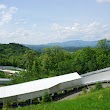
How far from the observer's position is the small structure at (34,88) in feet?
95.8

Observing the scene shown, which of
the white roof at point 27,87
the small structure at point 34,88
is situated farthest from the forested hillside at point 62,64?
the white roof at point 27,87

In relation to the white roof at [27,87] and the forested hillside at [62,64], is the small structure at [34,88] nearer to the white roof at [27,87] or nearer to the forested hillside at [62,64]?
the white roof at [27,87]

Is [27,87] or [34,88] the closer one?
[34,88]

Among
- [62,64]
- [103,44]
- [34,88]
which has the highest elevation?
[103,44]

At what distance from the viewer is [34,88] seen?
3133 centimetres

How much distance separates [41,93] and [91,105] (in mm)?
21540

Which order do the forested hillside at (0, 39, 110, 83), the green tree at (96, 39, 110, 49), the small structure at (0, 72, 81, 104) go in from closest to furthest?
the small structure at (0, 72, 81, 104) → the forested hillside at (0, 39, 110, 83) → the green tree at (96, 39, 110, 49)

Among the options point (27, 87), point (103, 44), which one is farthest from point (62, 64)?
point (27, 87)

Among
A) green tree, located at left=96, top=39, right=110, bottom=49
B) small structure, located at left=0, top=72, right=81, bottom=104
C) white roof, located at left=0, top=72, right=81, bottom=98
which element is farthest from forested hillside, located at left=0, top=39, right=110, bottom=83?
white roof, located at left=0, top=72, right=81, bottom=98

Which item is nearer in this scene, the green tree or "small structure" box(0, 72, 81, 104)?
"small structure" box(0, 72, 81, 104)

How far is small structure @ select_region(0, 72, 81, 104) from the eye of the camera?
29197mm

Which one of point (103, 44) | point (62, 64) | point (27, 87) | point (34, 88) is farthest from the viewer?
point (103, 44)

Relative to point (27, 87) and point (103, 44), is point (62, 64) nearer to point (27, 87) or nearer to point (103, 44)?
point (103, 44)

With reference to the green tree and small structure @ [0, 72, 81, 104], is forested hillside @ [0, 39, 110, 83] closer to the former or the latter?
the green tree
